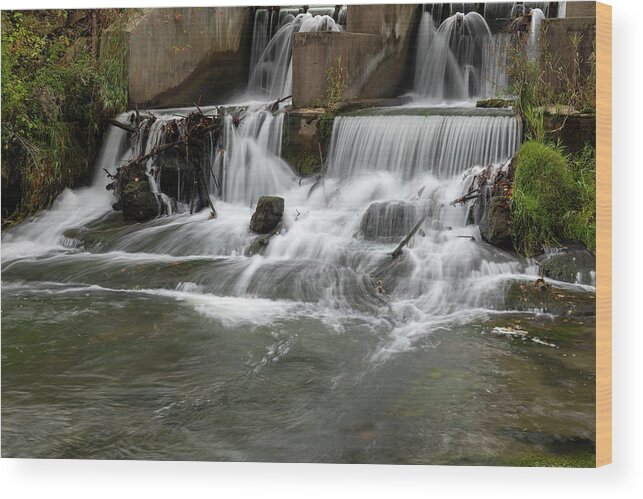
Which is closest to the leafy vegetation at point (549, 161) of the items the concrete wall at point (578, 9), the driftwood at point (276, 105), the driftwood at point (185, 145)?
the concrete wall at point (578, 9)

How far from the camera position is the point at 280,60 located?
192 inches

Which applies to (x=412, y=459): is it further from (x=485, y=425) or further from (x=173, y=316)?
(x=173, y=316)

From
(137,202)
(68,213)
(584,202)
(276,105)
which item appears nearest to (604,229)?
(584,202)

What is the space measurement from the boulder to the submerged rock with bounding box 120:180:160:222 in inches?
79.2

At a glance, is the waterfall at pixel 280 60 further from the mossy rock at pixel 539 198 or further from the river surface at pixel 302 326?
the mossy rock at pixel 539 198

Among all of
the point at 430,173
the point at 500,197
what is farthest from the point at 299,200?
the point at 500,197

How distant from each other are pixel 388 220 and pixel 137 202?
1.55m

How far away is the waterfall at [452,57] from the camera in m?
4.64

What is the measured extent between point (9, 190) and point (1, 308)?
28.6 inches

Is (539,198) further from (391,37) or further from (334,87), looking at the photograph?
(334,87)

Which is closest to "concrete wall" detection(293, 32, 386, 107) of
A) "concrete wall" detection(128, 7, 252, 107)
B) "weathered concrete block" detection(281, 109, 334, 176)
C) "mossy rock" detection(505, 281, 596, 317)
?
"weathered concrete block" detection(281, 109, 334, 176)

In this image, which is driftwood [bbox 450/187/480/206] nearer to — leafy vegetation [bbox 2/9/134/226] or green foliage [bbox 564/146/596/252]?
green foliage [bbox 564/146/596/252]

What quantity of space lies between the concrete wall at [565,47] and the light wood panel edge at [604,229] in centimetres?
5

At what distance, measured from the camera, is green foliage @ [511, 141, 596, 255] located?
14.9ft
